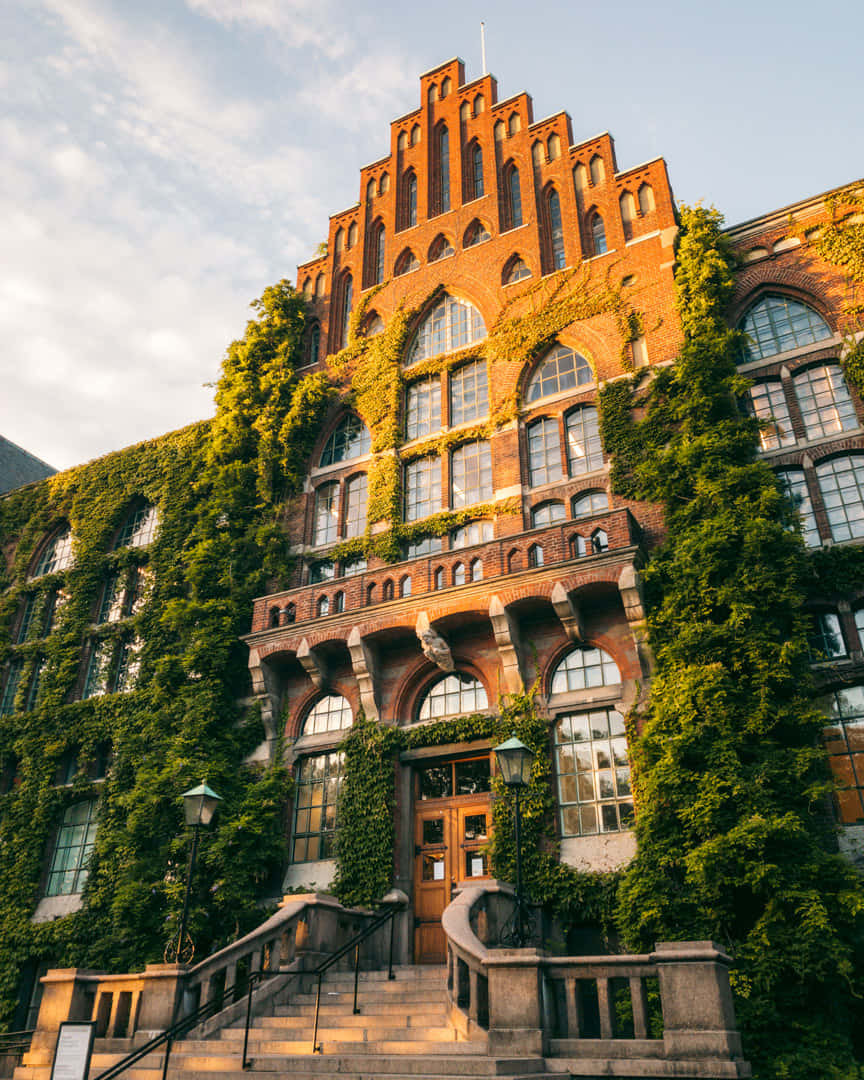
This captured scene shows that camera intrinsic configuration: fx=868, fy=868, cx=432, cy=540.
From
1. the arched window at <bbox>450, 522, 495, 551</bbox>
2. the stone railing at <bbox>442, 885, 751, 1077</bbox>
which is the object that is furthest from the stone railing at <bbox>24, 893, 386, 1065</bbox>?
the arched window at <bbox>450, 522, 495, 551</bbox>

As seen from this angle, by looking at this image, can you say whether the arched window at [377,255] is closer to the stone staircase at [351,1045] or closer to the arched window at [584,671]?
the arched window at [584,671]

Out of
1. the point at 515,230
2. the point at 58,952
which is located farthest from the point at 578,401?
the point at 58,952

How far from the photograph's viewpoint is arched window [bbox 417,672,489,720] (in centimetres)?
1889

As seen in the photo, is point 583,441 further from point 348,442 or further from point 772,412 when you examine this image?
point 348,442

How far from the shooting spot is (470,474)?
2212 cm

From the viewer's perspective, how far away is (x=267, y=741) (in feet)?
67.9

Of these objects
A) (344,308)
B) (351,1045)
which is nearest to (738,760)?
(351,1045)

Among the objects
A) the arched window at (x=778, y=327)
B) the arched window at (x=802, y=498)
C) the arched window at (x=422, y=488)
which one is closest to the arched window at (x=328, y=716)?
the arched window at (x=422, y=488)

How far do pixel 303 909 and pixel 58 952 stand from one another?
31.0 ft

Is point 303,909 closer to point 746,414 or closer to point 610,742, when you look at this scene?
point 610,742

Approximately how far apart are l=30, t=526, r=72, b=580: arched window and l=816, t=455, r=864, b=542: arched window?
2364 cm

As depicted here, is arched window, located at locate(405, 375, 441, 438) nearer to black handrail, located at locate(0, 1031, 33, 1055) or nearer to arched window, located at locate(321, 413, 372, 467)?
arched window, located at locate(321, 413, 372, 467)

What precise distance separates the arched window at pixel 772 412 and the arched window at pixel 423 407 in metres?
7.93

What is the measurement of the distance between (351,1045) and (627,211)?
2014cm
